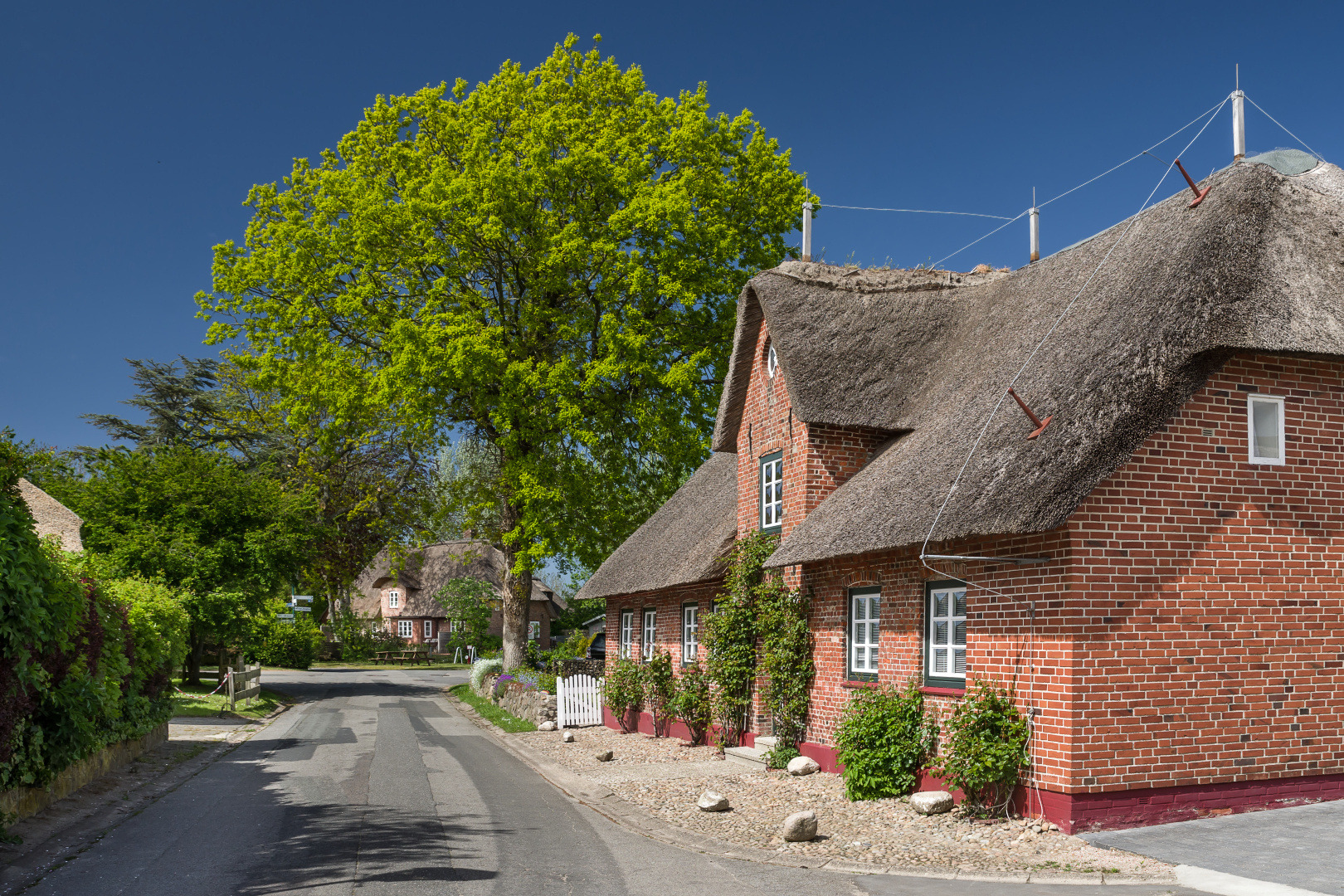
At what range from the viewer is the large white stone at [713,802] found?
37.9 ft

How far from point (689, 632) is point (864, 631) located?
6.56 meters

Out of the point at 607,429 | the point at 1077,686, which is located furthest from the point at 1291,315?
the point at 607,429

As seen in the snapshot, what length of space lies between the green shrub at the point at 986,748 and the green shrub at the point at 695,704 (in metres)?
7.46

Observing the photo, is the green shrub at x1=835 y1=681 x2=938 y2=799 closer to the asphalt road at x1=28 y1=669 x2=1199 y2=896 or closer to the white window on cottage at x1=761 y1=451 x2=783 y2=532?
the asphalt road at x1=28 y1=669 x2=1199 y2=896

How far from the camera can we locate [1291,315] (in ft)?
32.8

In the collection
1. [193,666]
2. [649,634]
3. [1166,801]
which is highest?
[649,634]

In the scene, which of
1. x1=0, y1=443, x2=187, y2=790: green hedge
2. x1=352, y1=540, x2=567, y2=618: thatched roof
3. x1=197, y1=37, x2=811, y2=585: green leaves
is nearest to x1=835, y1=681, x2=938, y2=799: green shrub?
x1=0, y1=443, x2=187, y2=790: green hedge

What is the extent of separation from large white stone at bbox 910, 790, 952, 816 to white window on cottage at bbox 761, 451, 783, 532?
5563 mm

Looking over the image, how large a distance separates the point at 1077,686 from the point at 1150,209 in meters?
6.84

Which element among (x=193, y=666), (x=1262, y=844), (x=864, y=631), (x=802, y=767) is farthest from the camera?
(x=193, y=666)

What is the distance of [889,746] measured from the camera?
37.6ft

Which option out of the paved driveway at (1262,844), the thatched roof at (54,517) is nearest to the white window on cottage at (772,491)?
the paved driveway at (1262,844)

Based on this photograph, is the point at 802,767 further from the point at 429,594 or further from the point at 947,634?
the point at 429,594

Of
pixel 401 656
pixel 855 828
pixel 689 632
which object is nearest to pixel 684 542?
pixel 689 632
